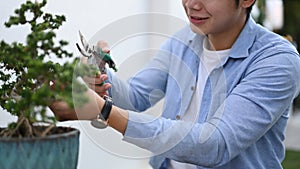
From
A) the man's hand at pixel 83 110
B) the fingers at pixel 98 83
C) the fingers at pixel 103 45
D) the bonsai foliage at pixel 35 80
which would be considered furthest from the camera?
the fingers at pixel 103 45

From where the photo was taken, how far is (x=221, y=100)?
1.48 metres

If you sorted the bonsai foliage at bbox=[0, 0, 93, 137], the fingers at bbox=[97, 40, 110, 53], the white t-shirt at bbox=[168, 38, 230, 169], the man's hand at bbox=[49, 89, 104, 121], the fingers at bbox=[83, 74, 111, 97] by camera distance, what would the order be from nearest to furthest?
the bonsai foliage at bbox=[0, 0, 93, 137]
the man's hand at bbox=[49, 89, 104, 121]
the fingers at bbox=[83, 74, 111, 97]
the fingers at bbox=[97, 40, 110, 53]
the white t-shirt at bbox=[168, 38, 230, 169]

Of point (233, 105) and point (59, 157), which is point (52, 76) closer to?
point (59, 157)

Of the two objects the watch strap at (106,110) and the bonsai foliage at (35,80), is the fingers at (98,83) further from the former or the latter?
the bonsai foliage at (35,80)

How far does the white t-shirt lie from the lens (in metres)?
1.55

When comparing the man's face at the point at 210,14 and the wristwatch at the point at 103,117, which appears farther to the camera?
the man's face at the point at 210,14

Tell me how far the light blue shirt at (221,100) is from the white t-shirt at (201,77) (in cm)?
2

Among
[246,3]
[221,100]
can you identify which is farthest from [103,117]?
[246,3]

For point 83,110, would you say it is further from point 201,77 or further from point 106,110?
point 201,77

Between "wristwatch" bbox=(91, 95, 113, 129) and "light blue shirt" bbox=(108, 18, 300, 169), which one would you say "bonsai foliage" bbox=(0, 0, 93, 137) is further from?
"light blue shirt" bbox=(108, 18, 300, 169)

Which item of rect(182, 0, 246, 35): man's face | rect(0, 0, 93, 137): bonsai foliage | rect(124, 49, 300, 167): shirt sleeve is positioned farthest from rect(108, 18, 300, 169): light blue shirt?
rect(0, 0, 93, 137): bonsai foliage

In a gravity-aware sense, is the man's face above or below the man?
above

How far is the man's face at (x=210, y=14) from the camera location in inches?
53.8

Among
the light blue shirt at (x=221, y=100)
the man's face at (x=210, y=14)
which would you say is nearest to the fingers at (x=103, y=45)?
the light blue shirt at (x=221, y=100)
